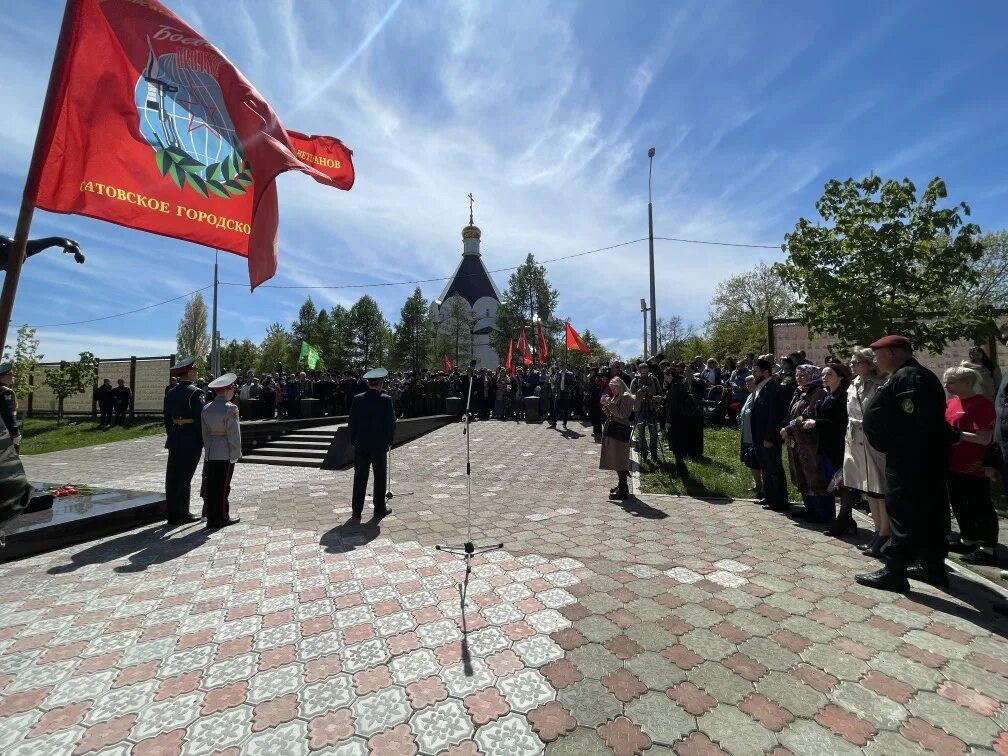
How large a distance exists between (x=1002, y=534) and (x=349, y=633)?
24.1 ft

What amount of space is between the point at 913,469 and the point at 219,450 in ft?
24.8

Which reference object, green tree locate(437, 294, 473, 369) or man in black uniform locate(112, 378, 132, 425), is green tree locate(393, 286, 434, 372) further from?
man in black uniform locate(112, 378, 132, 425)

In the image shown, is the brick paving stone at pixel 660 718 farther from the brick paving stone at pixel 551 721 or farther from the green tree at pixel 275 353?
the green tree at pixel 275 353

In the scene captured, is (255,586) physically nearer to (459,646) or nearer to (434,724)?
(459,646)

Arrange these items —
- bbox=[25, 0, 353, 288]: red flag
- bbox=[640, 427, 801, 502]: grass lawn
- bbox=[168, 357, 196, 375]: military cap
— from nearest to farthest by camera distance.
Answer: bbox=[25, 0, 353, 288]: red flag → bbox=[168, 357, 196, 375]: military cap → bbox=[640, 427, 801, 502]: grass lawn

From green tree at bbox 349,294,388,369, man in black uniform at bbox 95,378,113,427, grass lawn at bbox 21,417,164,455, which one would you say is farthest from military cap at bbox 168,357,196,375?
green tree at bbox 349,294,388,369

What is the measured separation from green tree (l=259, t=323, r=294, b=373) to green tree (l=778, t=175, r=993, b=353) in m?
62.5

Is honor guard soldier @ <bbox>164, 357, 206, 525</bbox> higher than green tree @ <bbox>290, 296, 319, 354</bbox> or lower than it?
lower

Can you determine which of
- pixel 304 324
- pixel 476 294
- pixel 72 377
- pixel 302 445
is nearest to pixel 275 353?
pixel 304 324

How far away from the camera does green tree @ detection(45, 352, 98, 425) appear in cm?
2155

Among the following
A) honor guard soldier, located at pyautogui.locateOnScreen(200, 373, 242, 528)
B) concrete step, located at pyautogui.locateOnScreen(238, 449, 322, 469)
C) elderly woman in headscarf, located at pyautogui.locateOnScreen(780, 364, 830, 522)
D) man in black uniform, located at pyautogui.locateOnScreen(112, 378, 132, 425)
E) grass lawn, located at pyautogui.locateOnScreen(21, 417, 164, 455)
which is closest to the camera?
elderly woman in headscarf, located at pyautogui.locateOnScreen(780, 364, 830, 522)

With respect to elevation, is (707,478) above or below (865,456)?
below

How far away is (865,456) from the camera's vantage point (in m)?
4.68

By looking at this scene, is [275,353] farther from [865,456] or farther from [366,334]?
[865,456]
